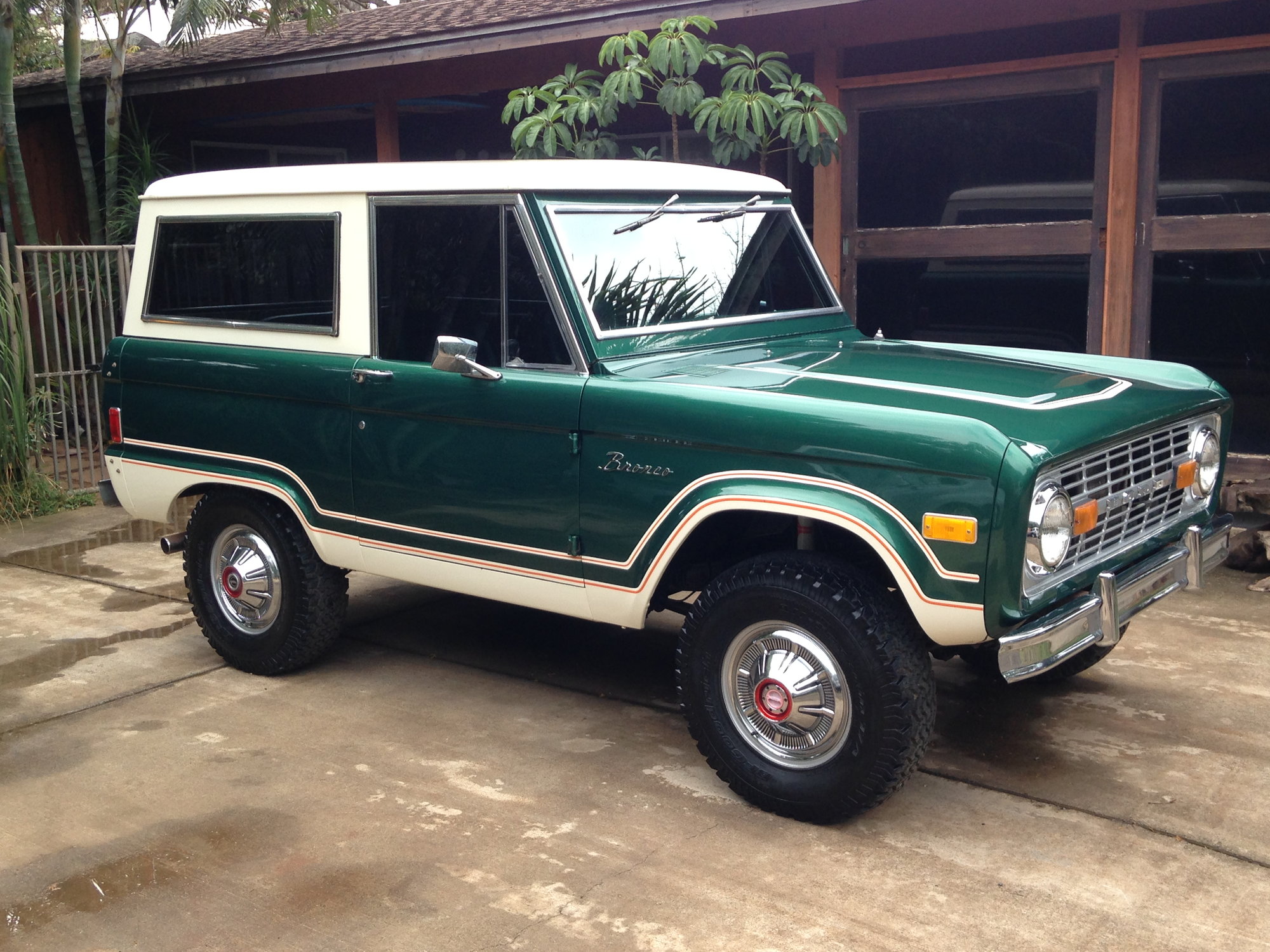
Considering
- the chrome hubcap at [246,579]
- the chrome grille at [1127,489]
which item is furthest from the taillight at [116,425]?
the chrome grille at [1127,489]

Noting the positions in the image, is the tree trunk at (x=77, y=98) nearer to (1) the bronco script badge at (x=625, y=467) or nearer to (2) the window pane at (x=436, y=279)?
(2) the window pane at (x=436, y=279)

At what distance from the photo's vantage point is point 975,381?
3.88 meters

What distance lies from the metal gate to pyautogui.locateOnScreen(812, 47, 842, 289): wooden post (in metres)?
4.60

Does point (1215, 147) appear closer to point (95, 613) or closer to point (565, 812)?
point (565, 812)

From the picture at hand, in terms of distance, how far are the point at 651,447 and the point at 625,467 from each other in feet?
0.41

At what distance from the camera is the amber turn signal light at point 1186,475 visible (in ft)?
13.3

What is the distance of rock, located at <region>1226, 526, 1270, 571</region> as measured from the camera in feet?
20.6

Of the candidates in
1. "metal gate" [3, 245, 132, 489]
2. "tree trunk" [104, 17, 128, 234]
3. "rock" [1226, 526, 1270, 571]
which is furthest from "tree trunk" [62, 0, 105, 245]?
"rock" [1226, 526, 1270, 571]

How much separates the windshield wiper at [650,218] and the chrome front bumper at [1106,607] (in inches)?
76.3

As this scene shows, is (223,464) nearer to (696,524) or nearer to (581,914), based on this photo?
(696,524)

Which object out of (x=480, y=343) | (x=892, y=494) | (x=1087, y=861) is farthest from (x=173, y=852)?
(x=1087, y=861)

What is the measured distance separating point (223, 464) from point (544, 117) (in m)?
3.35

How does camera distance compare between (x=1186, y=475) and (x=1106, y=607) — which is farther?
(x=1186, y=475)

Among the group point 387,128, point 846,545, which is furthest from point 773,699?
point 387,128
